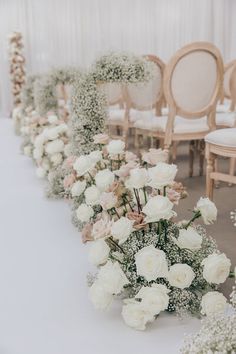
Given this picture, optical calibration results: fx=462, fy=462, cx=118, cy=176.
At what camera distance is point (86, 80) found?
2.49 metres

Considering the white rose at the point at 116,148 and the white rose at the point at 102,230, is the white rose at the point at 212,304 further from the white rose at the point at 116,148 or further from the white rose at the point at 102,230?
the white rose at the point at 116,148

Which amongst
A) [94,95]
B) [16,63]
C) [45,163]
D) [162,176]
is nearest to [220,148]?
[94,95]

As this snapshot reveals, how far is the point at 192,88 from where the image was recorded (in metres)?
3.64

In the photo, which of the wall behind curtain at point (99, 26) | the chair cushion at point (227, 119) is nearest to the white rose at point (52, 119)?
the chair cushion at point (227, 119)

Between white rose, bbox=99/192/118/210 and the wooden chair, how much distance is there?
6.82ft

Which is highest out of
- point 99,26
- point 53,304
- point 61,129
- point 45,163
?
point 99,26

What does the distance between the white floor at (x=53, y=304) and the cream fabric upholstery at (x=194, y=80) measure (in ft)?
5.23

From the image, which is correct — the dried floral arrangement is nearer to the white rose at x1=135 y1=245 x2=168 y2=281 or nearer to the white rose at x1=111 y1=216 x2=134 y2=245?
the white rose at x1=111 y1=216 x2=134 y2=245

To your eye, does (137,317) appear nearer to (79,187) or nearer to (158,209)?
(158,209)

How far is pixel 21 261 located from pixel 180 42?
9.22 meters

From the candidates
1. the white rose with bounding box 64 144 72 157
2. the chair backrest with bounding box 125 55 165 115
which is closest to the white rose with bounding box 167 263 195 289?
the white rose with bounding box 64 144 72 157

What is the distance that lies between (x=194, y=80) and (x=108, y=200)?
2273 millimetres

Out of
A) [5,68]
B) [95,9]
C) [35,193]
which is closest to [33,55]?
[5,68]

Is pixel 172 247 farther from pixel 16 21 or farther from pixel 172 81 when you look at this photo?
pixel 16 21
